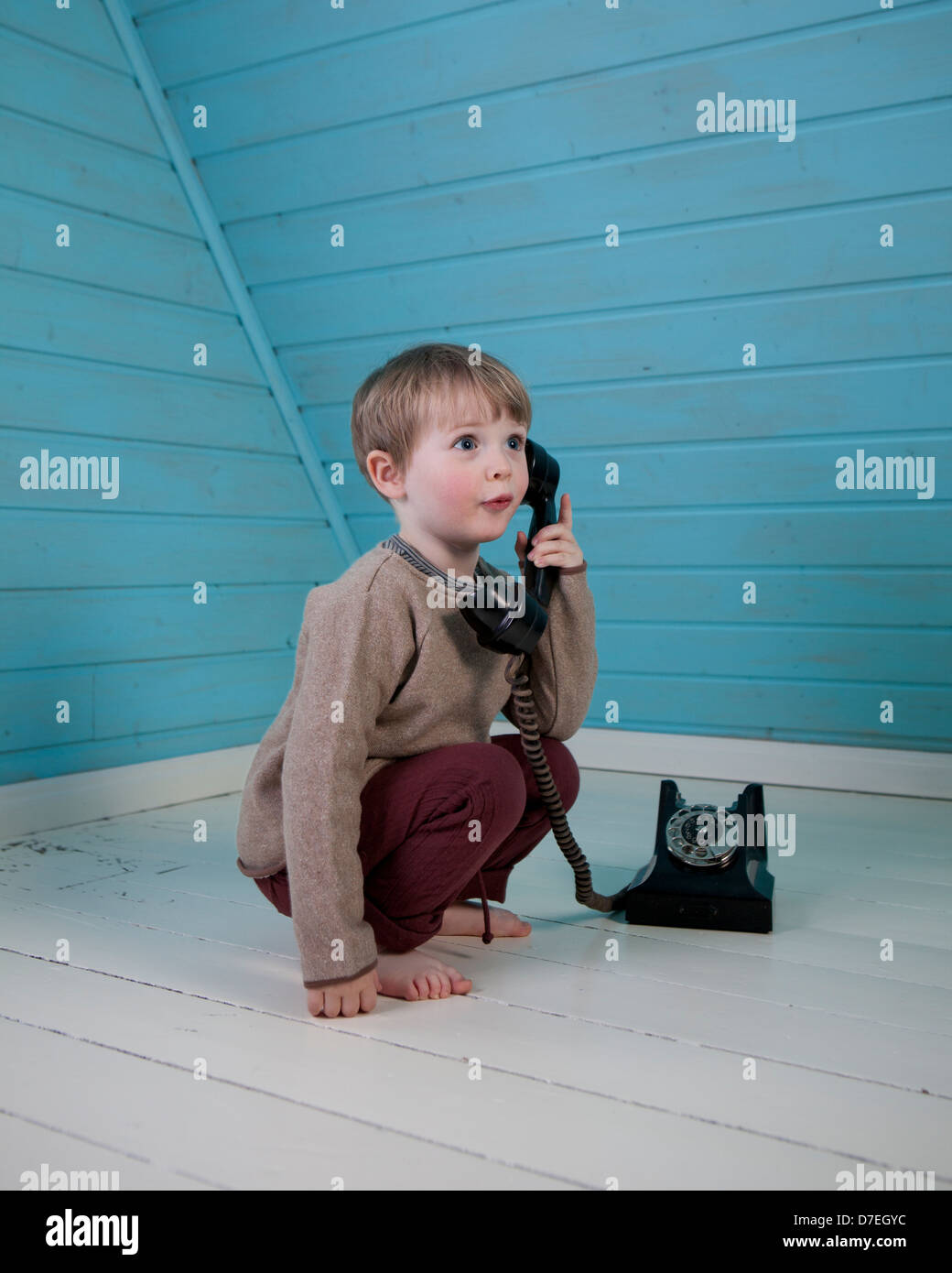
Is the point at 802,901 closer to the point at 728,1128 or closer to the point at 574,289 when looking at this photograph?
the point at 728,1128

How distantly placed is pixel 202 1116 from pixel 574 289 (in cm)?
172

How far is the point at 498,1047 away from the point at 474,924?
0.40m

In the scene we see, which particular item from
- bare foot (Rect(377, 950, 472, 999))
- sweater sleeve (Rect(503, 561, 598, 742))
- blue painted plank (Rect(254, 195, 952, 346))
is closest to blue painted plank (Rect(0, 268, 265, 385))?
blue painted plank (Rect(254, 195, 952, 346))

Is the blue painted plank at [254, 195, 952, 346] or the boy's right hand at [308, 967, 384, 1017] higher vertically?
the blue painted plank at [254, 195, 952, 346]

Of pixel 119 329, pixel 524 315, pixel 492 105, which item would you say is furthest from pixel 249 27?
pixel 524 315

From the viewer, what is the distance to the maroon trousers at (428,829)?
4.50 feet

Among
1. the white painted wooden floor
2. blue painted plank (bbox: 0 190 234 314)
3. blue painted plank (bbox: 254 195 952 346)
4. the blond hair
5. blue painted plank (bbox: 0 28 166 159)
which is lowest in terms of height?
the white painted wooden floor

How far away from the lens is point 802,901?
5.90 feet

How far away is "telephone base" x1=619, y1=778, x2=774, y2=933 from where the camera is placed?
1.65m

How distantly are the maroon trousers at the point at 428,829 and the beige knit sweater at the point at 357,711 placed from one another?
5 cm

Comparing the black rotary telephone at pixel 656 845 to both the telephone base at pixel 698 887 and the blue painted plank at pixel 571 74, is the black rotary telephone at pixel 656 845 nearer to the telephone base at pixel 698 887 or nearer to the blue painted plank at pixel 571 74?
the telephone base at pixel 698 887

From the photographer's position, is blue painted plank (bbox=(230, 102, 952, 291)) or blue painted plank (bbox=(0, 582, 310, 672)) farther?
blue painted plank (bbox=(0, 582, 310, 672))

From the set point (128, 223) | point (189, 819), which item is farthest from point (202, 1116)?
point (128, 223)

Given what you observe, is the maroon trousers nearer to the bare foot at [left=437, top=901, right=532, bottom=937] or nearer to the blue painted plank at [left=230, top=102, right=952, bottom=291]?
the bare foot at [left=437, top=901, right=532, bottom=937]
